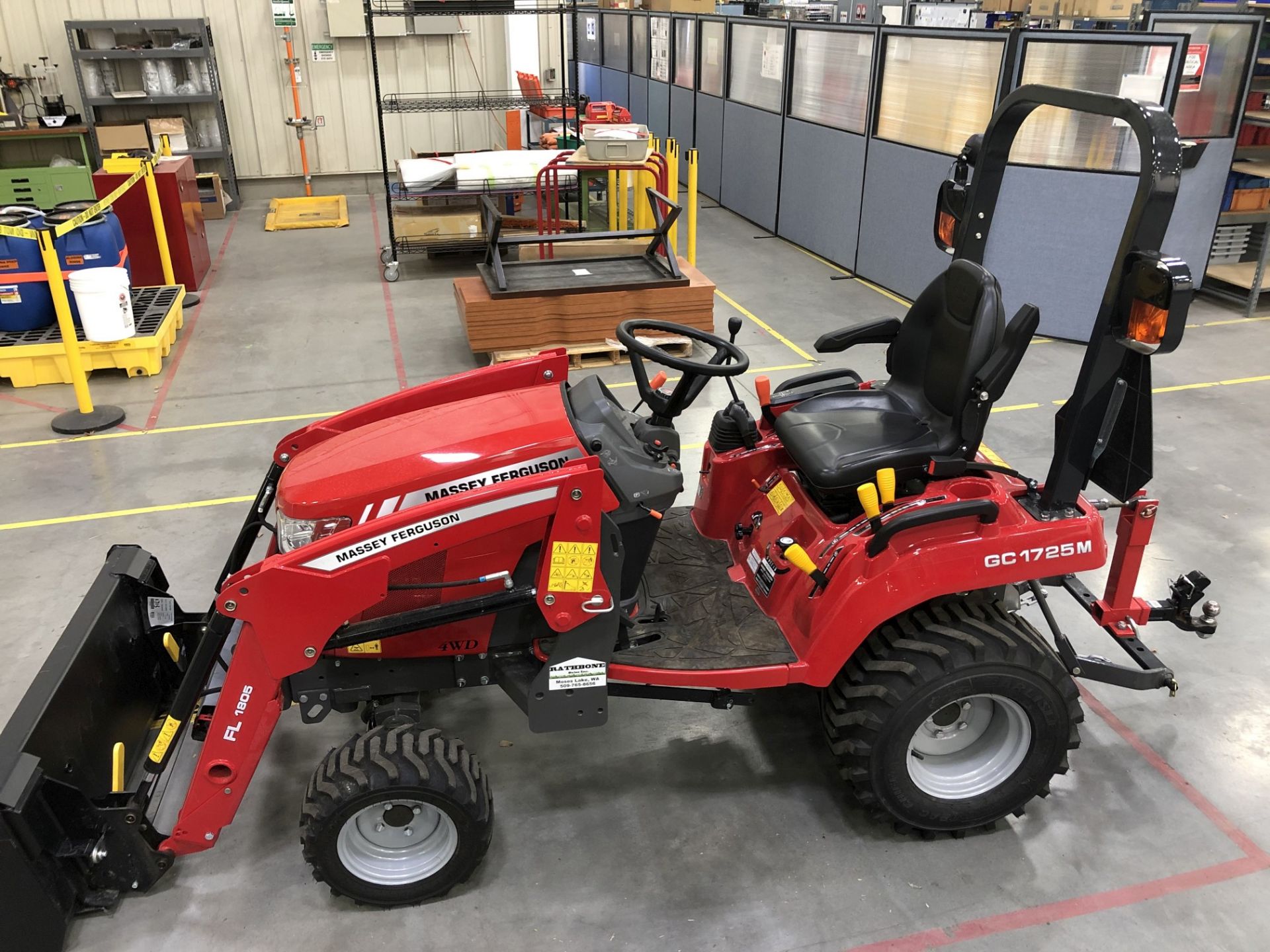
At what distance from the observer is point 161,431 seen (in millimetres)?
5754

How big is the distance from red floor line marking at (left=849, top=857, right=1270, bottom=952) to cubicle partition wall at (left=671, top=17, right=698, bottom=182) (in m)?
10.0

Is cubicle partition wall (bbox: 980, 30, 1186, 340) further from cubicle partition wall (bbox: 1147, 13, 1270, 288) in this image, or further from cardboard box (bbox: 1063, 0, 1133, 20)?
cardboard box (bbox: 1063, 0, 1133, 20)

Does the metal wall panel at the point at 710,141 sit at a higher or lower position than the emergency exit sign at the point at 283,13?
lower

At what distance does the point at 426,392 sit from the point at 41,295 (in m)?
4.75

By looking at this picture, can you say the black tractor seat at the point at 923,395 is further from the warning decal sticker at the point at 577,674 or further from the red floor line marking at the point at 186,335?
the red floor line marking at the point at 186,335

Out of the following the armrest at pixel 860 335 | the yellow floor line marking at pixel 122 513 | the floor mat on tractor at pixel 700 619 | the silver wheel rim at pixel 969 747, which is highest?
the armrest at pixel 860 335

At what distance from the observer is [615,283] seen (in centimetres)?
658

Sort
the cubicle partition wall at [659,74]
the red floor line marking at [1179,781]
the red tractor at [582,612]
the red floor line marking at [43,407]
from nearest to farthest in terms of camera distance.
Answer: the red tractor at [582,612]
the red floor line marking at [1179,781]
the red floor line marking at [43,407]
the cubicle partition wall at [659,74]

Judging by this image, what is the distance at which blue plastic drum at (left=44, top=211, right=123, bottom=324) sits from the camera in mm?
6457

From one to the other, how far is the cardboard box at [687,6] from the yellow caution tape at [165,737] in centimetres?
1145

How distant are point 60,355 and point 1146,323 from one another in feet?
21.1

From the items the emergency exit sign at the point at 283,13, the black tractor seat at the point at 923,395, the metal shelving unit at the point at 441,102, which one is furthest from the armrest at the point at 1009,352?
the emergency exit sign at the point at 283,13

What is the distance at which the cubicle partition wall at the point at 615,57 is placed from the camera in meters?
14.4

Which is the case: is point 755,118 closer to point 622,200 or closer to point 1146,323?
point 622,200
